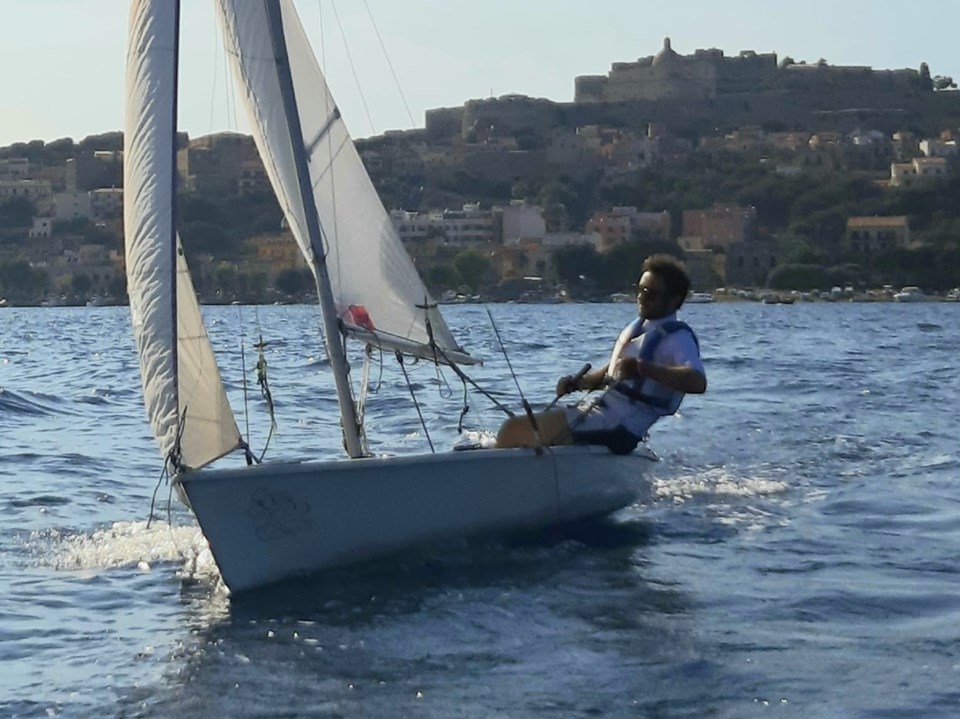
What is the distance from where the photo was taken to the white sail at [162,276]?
23.5 feet

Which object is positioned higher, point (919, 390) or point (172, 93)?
point (172, 93)

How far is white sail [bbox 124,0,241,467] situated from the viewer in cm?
715

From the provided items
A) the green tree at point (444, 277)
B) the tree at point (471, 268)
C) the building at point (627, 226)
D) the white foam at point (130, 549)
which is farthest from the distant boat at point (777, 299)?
the white foam at point (130, 549)

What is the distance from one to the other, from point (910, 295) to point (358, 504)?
74499 millimetres

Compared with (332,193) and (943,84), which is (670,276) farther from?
(943,84)

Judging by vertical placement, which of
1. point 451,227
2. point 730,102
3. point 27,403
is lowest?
point 451,227

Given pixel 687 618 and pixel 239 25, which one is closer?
pixel 687 618

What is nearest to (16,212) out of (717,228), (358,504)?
(717,228)

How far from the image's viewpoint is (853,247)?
94250 mm

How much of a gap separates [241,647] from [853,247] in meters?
89.7

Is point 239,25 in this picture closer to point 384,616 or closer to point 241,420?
point 384,616

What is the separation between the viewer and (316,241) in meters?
8.16

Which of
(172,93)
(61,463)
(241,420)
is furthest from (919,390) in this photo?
(172,93)

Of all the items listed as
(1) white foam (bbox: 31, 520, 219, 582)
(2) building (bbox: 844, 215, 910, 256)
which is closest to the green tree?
(2) building (bbox: 844, 215, 910, 256)
